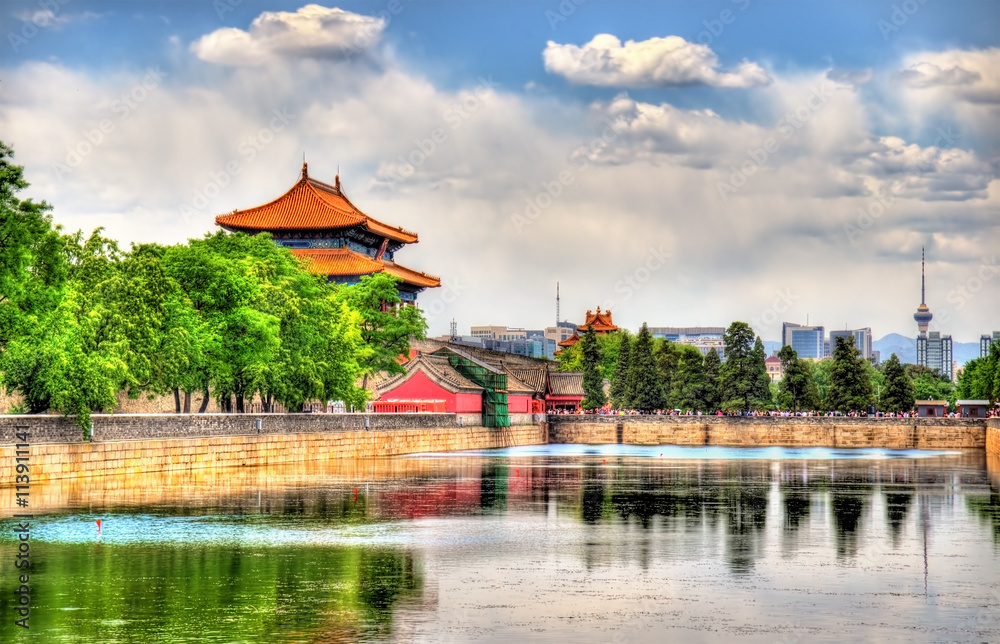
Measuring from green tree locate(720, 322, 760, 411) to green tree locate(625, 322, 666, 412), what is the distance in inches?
246

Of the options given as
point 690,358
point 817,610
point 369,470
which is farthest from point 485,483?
point 690,358

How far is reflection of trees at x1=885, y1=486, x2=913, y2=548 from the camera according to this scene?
31.8 meters

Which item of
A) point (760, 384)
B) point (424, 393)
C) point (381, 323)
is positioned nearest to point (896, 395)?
point (760, 384)

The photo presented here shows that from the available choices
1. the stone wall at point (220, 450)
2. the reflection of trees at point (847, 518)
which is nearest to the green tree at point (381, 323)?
the stone wall at point (220, 450)

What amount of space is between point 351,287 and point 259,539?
169ft

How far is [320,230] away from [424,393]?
16900mm

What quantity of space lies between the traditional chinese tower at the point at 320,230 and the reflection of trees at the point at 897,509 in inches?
2112

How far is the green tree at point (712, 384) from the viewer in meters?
109

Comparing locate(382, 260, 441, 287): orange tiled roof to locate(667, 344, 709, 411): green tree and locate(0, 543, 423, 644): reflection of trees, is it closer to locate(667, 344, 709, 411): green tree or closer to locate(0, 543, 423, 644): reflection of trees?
locate(667, 344, 709, 411): green tree

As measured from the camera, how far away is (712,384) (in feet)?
360

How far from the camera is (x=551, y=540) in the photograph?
96.8 feet

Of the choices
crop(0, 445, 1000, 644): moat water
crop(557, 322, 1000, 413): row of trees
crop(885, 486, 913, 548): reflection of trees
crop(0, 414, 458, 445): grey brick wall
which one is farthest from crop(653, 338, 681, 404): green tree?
crop(0, 445, 1000, 644): moat water

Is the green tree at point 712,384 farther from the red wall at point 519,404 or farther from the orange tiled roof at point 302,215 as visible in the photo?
the orange tiled roof at point 302,215

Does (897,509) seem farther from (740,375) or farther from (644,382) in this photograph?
(644,382)
